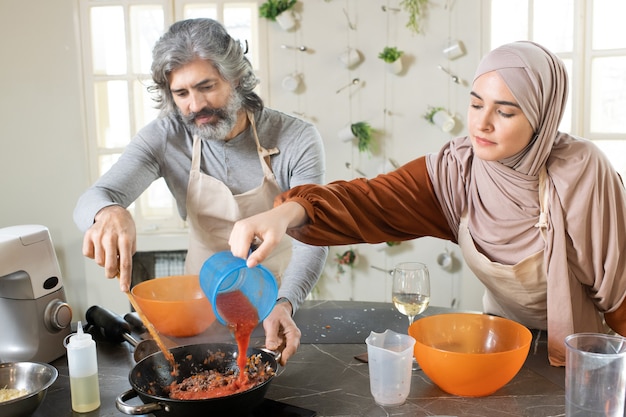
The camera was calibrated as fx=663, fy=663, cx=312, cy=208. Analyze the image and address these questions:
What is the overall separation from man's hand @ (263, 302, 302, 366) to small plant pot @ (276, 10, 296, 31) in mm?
2325

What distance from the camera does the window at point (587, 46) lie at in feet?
11.9

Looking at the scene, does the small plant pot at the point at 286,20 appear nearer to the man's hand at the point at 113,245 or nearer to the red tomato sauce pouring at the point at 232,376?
the man's hand at the point at 113,245

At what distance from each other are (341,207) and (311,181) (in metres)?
0.32

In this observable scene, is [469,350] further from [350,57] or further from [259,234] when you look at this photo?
[350,57]

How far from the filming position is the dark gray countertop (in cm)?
143

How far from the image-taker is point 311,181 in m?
2.13

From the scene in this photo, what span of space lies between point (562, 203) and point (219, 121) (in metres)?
1.05

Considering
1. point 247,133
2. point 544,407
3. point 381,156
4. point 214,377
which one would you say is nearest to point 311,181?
point 247,133

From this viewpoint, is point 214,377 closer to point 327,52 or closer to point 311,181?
point 311,181

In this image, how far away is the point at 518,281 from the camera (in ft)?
5.91

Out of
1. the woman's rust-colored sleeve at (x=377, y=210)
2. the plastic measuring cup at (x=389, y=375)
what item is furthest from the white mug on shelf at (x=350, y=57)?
the plastic measuring cup at (x=389, y=375)

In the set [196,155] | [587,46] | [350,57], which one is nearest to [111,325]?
[196,155]

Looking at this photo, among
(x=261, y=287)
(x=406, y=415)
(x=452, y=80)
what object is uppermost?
(x=452, y=80)

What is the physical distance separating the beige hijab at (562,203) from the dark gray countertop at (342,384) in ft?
0.54
